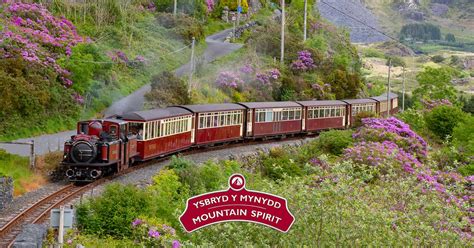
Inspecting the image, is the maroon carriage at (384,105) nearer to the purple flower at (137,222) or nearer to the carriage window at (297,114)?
the carriage window at (297,114)

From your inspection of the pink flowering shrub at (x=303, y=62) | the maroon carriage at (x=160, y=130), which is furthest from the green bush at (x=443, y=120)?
the maroon carriage at (x=160, y=130)

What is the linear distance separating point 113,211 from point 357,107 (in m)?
36.5

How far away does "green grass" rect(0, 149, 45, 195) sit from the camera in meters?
26.2

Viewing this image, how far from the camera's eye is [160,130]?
3244cm

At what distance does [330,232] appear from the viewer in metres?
16.1

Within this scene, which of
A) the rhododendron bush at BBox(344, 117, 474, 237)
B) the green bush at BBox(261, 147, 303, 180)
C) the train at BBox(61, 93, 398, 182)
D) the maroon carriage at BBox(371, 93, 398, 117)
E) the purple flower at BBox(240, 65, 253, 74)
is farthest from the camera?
the maroon carriage at BBox(371, 93, 398, 117)

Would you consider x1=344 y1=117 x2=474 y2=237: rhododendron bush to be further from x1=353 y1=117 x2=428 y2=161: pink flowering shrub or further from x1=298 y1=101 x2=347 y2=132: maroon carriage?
x1=298 y1=101 x2=347 y2=132: maroon carriage

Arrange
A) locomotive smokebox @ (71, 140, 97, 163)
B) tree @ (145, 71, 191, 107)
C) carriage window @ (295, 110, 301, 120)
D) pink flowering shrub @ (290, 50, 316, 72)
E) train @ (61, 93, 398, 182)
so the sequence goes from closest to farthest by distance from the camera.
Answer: locomotive smokebox @ (71, 140, 97, 163) < train @ (61, 93, 398, 182) < tree @ (145, 71, 191, 107) < carriage window @ (295, 110, 301, 120) < pink flowering shrub @ (290, 50, 316, 72)

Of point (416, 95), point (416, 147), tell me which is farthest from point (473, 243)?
point (416, 95)

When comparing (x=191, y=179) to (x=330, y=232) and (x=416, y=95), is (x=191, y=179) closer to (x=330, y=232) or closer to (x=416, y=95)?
(x=330, y=232)

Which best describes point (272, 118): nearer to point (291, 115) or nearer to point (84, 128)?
point (291, 115)

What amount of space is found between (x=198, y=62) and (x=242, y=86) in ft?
12.3

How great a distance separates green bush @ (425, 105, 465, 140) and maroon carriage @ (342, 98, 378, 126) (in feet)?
12.9

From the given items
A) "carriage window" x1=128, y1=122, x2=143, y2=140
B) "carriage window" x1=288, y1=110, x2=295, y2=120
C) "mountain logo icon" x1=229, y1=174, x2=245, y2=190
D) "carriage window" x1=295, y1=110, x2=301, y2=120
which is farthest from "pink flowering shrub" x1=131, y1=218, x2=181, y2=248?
"carriage window" x1=295, y1=110, x2=301, y2=120
